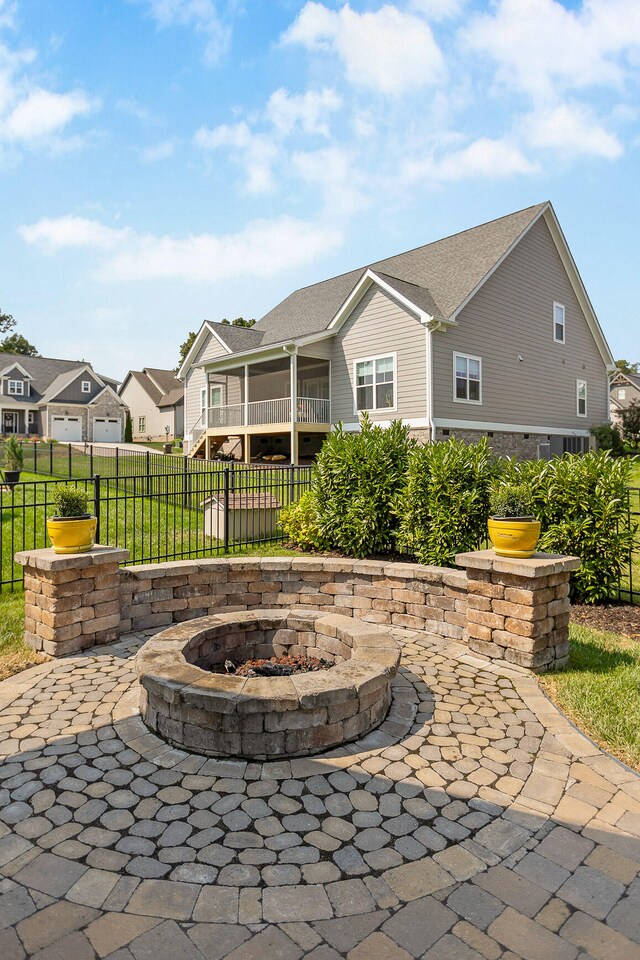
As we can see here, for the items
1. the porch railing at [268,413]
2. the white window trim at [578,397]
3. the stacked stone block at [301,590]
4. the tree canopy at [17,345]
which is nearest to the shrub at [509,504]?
the stacked stone block at [301,590]

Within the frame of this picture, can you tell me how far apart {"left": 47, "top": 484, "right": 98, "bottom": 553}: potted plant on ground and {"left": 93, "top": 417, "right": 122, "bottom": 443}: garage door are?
130 feet

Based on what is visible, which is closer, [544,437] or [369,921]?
[369,921]

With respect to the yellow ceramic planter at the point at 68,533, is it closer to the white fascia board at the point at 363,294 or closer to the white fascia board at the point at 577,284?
the white fascia board at the point at 363,294

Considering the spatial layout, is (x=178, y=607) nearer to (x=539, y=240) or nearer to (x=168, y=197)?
(x=168, y=197)

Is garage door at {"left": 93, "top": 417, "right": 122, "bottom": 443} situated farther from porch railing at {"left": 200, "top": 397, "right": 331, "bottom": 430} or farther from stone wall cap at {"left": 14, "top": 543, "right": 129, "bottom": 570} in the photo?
stone wall cap at {"left": 14, "top": 543, "right": 129, "bottom": 570}

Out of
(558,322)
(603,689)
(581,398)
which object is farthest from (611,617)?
(581,398)

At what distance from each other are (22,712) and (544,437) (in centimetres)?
1953

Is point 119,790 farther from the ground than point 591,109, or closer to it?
closer to it

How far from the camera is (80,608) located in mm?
5039

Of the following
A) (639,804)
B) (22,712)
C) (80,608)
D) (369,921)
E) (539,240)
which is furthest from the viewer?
(539,240)

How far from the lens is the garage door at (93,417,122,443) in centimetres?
4200

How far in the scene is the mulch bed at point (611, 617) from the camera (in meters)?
5.48

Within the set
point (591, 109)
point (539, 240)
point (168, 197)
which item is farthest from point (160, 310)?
point (539, 240)

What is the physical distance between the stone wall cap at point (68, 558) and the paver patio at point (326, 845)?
4.43ft
